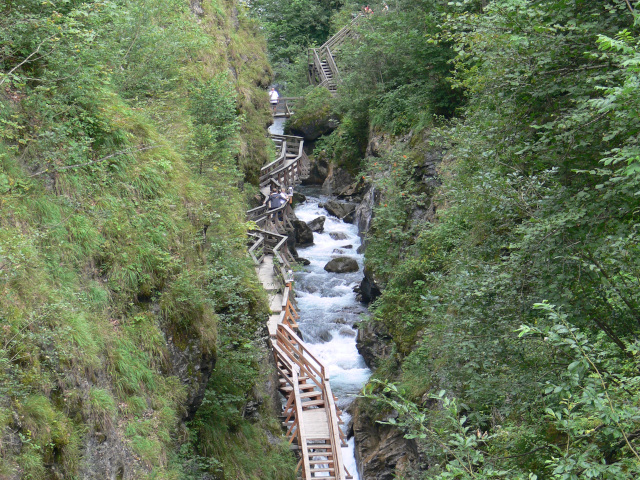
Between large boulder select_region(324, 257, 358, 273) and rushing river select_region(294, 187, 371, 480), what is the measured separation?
0.21 metres

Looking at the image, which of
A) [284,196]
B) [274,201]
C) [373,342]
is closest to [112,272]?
[373,342]

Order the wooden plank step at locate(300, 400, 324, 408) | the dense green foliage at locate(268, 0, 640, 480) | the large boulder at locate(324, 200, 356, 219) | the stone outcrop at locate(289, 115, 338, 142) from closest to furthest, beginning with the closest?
the dense green foliage at locate(268, 0, 640, 480) → the wooden plank step at locate(300, 400, 324, 408) → the large boulder at locate(324, 200, 356, 219) → the stone outcrop at locate(289, 115, 338, 142)

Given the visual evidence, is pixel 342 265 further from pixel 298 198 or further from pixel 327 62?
pixel 327 62

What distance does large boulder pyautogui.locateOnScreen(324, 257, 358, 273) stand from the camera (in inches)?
828

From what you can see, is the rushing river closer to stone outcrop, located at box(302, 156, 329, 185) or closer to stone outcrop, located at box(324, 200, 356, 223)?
stone outcrop, located at box(324, 200, 356, 223)

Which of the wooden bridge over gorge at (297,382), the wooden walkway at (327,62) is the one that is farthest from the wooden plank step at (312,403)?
the wooden walkway at (327,62)

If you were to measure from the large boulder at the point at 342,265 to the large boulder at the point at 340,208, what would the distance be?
441 centimetres

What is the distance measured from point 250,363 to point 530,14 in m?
7.99

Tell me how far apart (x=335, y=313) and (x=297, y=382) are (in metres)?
6.03

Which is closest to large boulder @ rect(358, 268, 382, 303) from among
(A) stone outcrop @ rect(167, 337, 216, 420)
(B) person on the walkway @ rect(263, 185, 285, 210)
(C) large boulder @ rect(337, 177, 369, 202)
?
(B) person on the walkway @ rect(263, 185, 285, 210)

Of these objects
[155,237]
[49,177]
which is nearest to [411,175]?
[155,237]

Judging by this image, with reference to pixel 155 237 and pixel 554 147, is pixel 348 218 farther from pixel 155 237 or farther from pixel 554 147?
pixel 554 147

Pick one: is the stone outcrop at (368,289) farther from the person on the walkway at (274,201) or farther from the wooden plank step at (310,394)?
the wooden plank step at (310,394)

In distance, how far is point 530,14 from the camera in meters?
6.03
